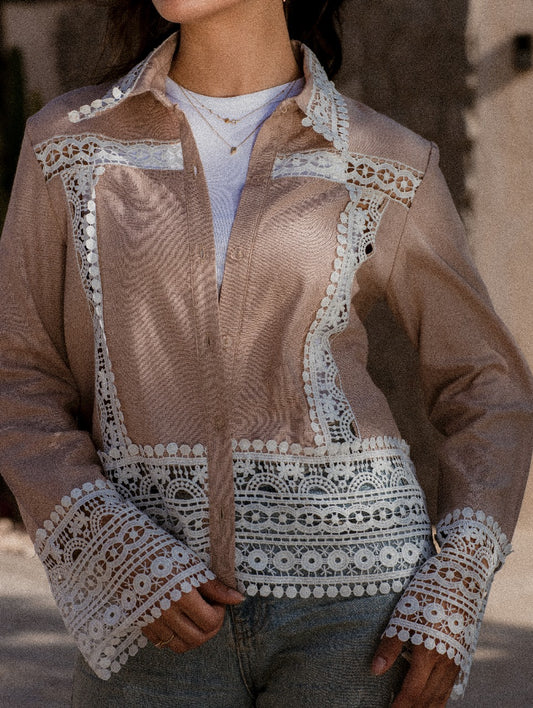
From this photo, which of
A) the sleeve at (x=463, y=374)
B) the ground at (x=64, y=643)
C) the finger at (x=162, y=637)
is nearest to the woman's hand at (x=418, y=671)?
the sleeve at (x=463, y=374)

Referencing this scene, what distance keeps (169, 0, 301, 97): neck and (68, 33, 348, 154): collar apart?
0.16 feet

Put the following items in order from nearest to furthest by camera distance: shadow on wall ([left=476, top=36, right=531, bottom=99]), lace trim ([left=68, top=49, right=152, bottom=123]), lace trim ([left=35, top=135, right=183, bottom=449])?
lace trim ([left=35, top=135, right=183, bottom=449]), lace trim ([left=68, top=49, right=152, bottom=123]), shadow on wall ([left=476, top=36, right=531, bottom=99])

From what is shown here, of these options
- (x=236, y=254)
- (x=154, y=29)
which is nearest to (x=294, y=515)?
(x=236, y=254)

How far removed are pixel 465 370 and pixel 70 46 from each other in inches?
167

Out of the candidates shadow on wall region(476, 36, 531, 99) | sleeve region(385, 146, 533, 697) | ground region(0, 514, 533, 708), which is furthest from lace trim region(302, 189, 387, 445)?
shadow on wall region(476, 36, 531, 99)

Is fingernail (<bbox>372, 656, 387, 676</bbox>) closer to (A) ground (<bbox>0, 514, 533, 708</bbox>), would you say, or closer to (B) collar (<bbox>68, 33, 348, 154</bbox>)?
(B) collar (<bbox>68, 33, 348, 154</bbox>)

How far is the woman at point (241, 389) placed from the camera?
1591 millimetres

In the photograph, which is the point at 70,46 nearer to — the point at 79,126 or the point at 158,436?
the point at 79,126

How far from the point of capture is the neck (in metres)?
1.88

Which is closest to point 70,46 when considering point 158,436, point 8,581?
point 8,581

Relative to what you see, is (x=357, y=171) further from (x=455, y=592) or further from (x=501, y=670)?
(x=501, y=670)

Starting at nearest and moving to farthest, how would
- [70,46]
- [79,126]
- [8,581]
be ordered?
1. [79,126]
2. [8,581]
3. [70,46]

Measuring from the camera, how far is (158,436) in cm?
167

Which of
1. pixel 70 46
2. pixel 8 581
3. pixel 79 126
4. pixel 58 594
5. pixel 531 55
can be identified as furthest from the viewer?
pixel 70 46
